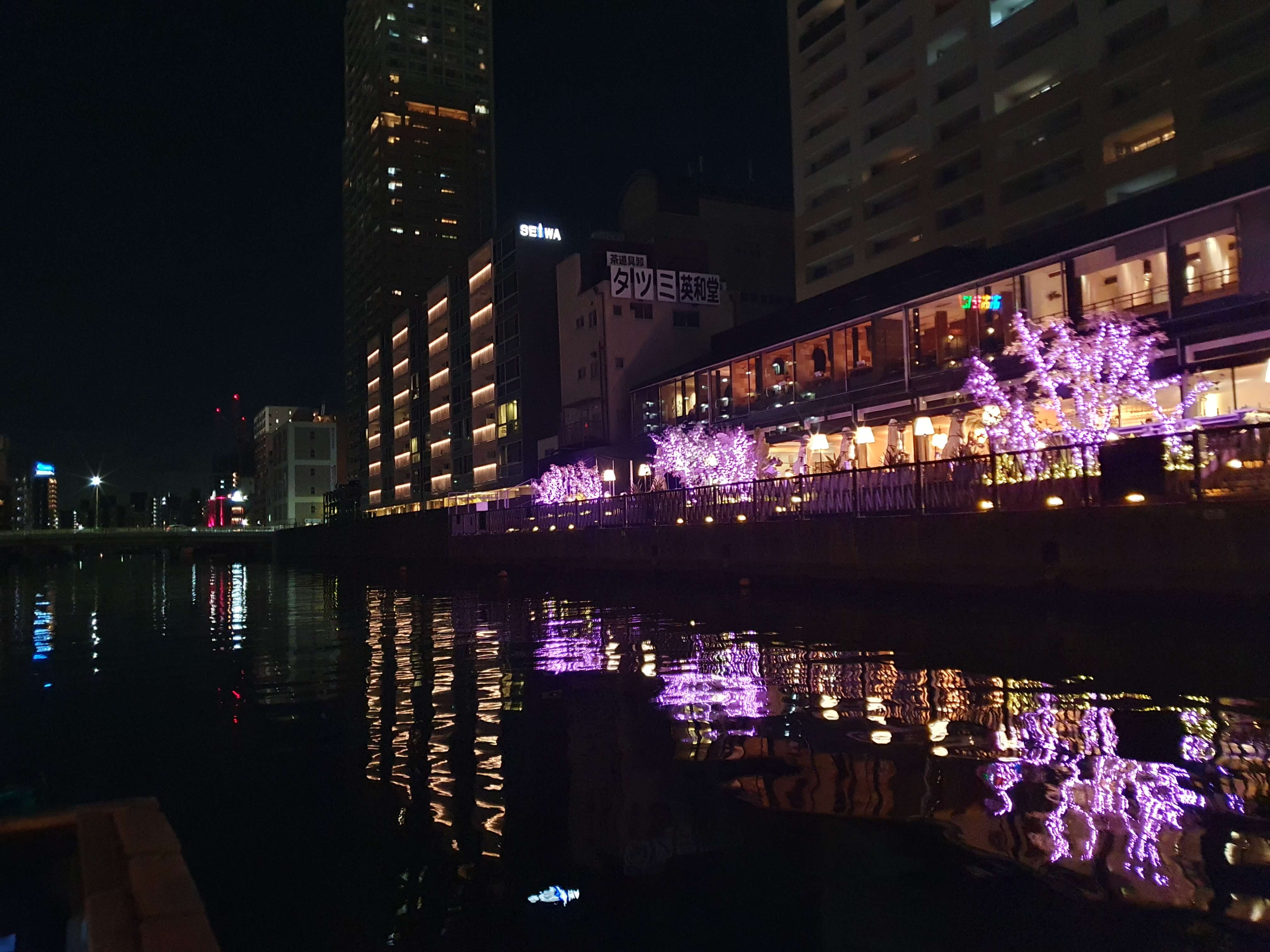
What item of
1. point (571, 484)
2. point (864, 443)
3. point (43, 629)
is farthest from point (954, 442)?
point (571, 484)

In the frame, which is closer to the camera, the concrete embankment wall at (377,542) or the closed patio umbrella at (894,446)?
the closed patio umbrella at (894,446)

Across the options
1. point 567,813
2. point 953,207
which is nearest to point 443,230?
point 953,207

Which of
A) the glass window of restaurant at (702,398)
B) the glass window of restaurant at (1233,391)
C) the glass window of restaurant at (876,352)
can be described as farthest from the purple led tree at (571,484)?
the glass window of restaurant at (1233,391)

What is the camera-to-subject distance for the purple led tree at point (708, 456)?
140 ft

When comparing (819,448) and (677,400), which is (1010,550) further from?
(677,400)

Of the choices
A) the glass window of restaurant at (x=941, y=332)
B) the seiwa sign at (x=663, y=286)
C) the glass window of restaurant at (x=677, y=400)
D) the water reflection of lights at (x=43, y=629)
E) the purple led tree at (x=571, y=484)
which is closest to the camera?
the water reflection of lights at (x=43, y=629)

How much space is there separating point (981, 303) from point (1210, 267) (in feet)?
25.5

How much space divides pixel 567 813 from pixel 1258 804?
4151mm

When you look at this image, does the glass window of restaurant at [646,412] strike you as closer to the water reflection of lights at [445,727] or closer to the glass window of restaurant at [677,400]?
the glass window of restaurant at [677,400]

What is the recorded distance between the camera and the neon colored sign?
36.0m

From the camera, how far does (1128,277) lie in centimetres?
3303

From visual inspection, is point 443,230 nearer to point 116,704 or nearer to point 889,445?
point 889,445

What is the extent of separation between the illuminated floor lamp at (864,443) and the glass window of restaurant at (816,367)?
2.71 meters

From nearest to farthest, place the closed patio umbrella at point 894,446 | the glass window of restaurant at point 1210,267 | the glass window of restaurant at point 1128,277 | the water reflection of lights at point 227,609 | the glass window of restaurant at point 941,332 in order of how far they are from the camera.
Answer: the water reflection of lights at point 227,609 → the glass window of restaurant at point 1210,267 → the glass window of restaurant at point 1128,277 → the closed patio umbrella at point 894,446 → the glass window of restaurant at point 941,332
